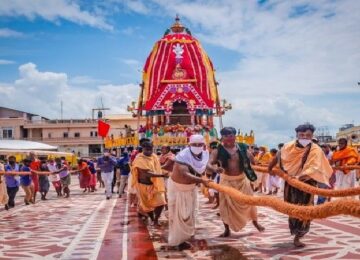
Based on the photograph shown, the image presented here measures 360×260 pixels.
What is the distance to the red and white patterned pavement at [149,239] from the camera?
6.58 m

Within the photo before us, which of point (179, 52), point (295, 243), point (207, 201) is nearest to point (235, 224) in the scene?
point (295, 243)

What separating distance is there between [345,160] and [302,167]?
5194 mm

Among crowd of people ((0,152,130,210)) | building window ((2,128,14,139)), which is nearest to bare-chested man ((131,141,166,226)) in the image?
crowd of people ((0,152,130,210))

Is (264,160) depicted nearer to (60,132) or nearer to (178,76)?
(178,76)

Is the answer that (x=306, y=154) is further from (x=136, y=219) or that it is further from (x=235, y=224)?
(x=136, y=219)

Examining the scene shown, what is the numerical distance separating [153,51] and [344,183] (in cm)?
2362

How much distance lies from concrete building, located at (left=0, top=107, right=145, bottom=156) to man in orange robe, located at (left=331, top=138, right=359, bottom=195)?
48139 millimetres

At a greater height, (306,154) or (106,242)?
(306,154)

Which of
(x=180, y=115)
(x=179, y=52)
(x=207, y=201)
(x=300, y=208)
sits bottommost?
(x=207, y=201)

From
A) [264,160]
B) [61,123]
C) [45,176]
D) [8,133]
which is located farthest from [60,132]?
[264,160]

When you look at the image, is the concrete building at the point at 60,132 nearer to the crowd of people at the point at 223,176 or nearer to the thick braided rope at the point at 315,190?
the crowd of people at the point at 223,176

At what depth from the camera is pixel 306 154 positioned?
7188 mm

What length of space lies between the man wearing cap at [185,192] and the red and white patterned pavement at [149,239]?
0.23m

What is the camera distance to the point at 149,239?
7.88 metres
